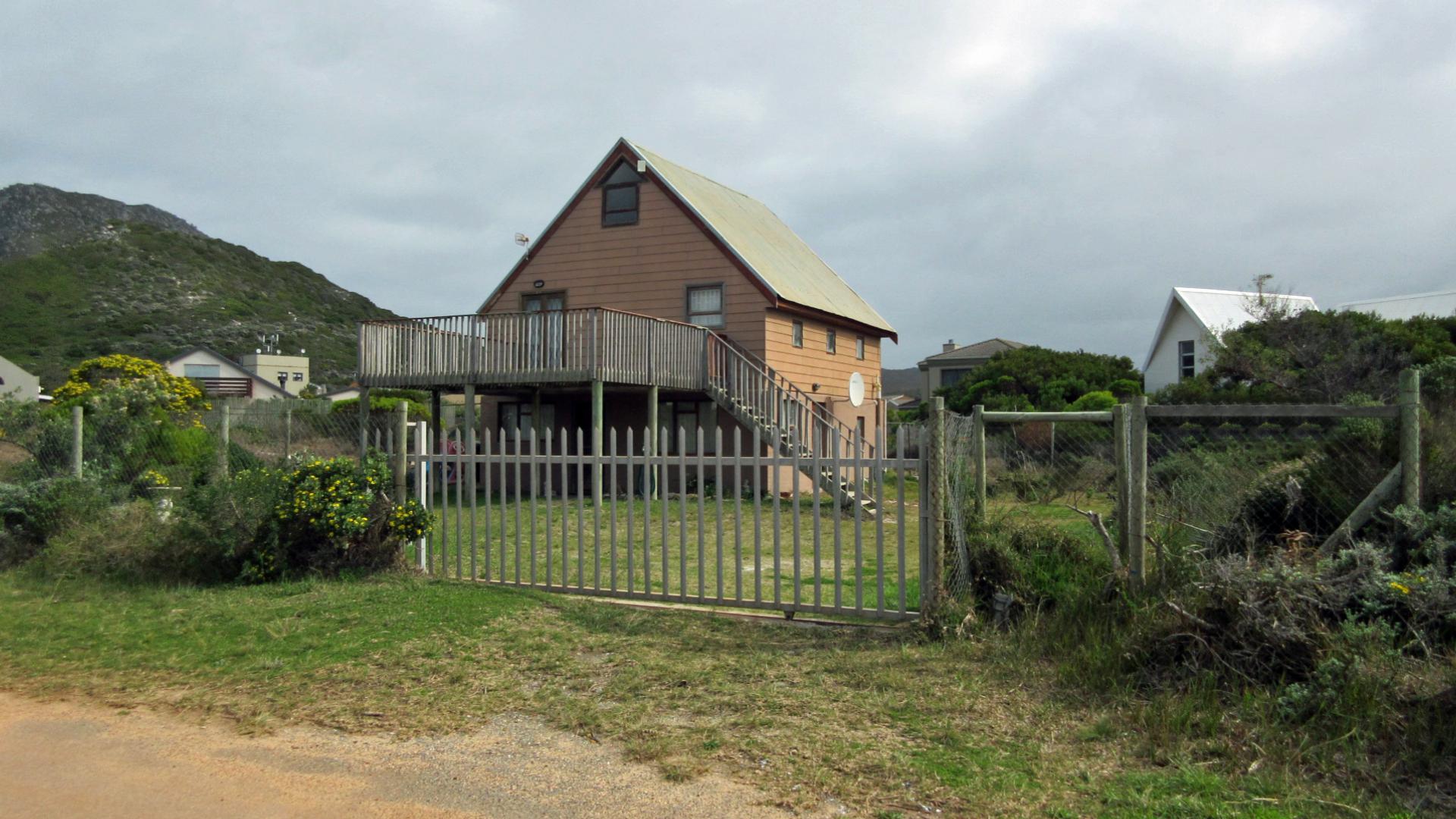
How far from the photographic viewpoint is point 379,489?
28.2 feet

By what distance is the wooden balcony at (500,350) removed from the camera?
18625 mm

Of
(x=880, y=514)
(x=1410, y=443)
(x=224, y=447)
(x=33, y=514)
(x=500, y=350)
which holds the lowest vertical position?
(x=33, y=514)

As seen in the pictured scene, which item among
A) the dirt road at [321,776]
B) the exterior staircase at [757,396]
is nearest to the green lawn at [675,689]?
the dirt road at [321,776]

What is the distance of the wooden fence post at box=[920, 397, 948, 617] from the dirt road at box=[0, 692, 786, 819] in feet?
8.67

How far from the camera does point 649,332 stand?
19.2 m

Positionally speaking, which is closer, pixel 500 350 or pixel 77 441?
pixel 77 441

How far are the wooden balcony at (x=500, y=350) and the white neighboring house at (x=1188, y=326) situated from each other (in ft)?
70.9

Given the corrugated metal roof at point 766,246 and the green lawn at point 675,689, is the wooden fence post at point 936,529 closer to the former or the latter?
the green lawn at point 675,689

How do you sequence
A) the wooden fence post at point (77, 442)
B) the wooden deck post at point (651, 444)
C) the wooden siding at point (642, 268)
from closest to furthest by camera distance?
the wooden deck post at point (651, 444), the wooden fence post at point (77, 442), the wooden siding at point (642, 268)

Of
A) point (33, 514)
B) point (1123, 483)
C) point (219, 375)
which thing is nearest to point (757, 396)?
point (33, 514)

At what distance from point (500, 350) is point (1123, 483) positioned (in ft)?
48.5

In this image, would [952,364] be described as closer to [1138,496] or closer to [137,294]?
[1138,496]

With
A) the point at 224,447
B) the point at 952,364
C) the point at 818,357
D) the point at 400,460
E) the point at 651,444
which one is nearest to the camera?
the point at 651,444

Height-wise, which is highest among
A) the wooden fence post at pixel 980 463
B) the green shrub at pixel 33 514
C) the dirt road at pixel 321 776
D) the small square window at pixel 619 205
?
the small square window at pixel 619 205
